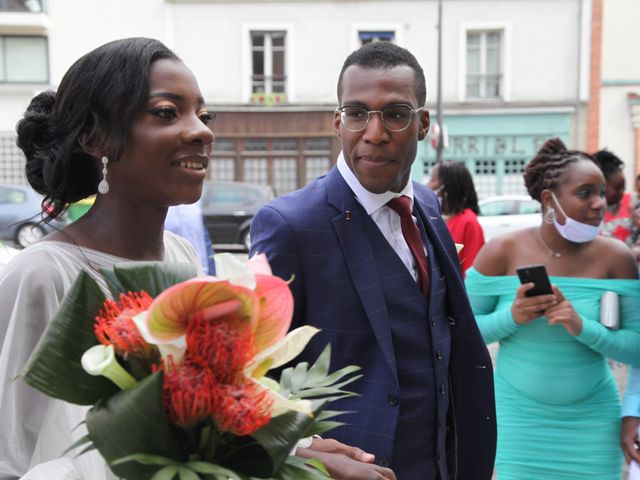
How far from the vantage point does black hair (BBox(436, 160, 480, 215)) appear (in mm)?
6078

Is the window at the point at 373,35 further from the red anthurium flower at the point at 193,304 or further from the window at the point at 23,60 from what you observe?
the red anthurium flower at the point at 193,304

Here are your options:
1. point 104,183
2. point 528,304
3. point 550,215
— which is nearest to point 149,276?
point 104,183

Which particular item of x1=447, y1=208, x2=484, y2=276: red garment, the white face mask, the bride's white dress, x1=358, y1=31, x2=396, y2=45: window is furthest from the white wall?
the bride's white dress

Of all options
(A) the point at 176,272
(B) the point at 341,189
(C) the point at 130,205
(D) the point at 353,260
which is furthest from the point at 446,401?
(A) the point at 176,272

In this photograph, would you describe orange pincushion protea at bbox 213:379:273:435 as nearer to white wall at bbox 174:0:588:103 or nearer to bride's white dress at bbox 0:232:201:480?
bride's white dress at bbox 0:232:201:480

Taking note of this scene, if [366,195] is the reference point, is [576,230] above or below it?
below

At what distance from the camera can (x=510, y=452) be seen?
3.39 m

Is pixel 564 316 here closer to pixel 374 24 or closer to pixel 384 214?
pixel 384 214

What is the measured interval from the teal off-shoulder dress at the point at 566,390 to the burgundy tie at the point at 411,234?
1.06 metres

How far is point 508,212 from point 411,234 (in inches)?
541

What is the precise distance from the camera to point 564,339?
327cm

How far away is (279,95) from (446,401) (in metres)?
21.8

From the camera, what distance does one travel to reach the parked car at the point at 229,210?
58.4 ft

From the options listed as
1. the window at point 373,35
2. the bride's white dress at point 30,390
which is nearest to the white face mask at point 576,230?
the bride's white dress at point 30,390
